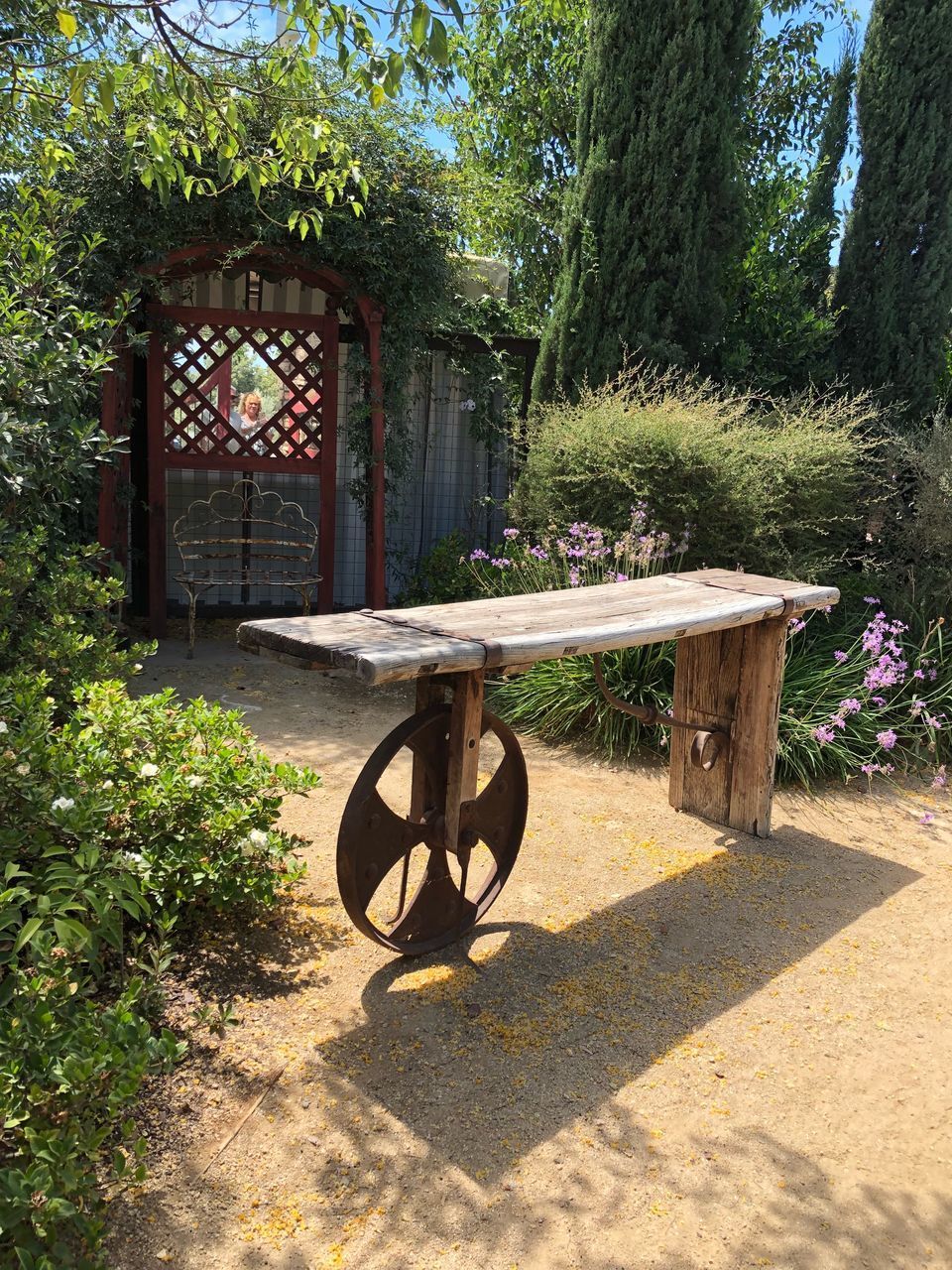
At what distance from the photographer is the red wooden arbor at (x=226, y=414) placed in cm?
653

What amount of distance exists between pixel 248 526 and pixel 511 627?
552cm

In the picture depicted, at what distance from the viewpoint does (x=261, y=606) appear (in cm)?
795

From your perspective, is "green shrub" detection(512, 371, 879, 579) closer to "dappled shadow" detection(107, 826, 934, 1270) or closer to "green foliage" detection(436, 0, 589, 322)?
"dappled shadow" detection(107, 826, 934, 1270)

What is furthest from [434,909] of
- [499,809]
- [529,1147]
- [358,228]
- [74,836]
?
[358,228]

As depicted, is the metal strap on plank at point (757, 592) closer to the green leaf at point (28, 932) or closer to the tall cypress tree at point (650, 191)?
the green leaf at point (28, 932)

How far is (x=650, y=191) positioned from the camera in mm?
7645

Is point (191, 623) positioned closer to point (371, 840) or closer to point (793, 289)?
point (371, 840)

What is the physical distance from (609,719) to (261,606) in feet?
12.8

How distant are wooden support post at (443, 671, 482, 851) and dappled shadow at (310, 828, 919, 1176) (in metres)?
0.44

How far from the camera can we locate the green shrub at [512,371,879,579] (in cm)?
571

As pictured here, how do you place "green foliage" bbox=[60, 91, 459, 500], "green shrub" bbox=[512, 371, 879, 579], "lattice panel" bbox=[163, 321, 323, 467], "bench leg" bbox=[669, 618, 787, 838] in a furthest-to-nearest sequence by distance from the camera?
"lattice panel" bbox=[163, 321, 323, 467]
"green foliage" bbox=[60, 91, 459, 500]
"green shrub" bbox=[512, 371, 879, 579]
"bench leg" bbox=[669, 618, 787, 838]

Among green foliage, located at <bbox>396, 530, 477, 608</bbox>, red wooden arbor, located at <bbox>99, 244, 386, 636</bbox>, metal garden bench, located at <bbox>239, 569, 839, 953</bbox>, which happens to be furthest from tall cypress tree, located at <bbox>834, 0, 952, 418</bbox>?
metal garden bench, located at <bbox>239, 569, 839, 953</bbox>

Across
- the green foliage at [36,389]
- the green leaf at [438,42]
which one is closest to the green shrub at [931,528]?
the green leaf at [438,42]

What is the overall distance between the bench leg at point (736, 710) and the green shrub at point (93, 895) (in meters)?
1.80
